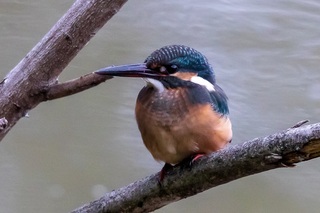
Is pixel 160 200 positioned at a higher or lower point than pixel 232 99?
higher

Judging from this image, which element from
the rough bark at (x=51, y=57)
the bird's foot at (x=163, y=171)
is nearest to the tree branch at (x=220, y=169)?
the bird's foot at (x=163, y=171)

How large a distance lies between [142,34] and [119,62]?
0.28 metres

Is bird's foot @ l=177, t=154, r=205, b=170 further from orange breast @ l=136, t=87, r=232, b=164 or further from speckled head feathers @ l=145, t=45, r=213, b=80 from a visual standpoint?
speckled head feathers @ l=145, t=45, r=213, b=80

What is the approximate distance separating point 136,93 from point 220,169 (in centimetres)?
201

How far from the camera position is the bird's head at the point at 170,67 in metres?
1.36

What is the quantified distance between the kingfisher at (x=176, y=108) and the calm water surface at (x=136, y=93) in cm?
141

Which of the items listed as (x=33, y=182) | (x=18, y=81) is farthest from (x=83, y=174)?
(x=18, y=81)

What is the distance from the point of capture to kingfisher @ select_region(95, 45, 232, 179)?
1.36 metres

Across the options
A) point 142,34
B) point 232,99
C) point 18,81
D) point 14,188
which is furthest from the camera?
point 142,34

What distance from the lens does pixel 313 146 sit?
108 centimetres

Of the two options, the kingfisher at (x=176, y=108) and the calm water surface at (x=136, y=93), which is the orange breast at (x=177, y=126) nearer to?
the kingfisher at (x=176, y=108)

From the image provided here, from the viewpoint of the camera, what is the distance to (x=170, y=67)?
1.39 metres

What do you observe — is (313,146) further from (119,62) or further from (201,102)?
(119,62)

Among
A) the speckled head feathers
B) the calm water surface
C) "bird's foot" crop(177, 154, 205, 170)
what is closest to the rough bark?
the speckled head feathers
